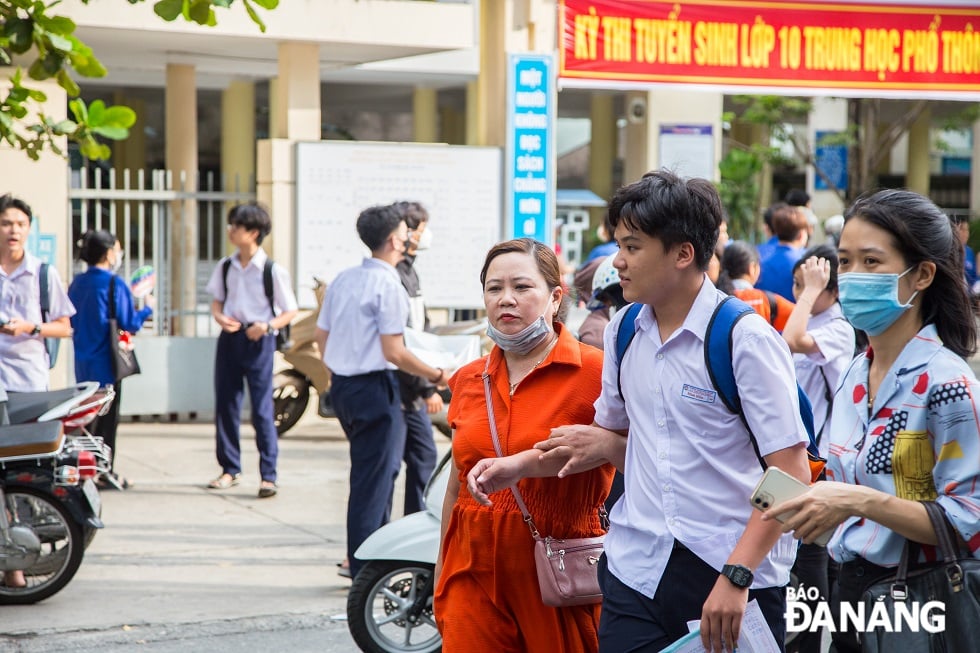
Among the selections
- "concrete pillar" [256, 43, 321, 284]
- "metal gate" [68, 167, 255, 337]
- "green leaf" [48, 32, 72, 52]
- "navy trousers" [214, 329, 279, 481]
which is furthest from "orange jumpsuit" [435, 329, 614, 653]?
"concrete pillar" [256, 43, 321, 284]

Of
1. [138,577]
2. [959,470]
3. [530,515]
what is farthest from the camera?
[138,577]

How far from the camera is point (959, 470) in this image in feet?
9.52

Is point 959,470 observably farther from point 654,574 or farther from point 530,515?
point 530,515

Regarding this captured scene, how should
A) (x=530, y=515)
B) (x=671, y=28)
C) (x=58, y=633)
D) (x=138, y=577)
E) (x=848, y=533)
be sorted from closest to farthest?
(x=848, y=533) < (x=530, y=515) < (x=58, y=633) < (x=138, y=577) < (x=671, y=28)

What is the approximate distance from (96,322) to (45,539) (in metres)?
Answer: 2.65

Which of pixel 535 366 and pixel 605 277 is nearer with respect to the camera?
pixel 535 366

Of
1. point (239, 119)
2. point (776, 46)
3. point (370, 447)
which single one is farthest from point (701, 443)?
point (239, 119)

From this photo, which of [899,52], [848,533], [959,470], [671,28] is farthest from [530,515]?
[899,52]

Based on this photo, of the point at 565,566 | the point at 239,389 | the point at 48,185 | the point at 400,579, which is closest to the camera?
the point at 565,566

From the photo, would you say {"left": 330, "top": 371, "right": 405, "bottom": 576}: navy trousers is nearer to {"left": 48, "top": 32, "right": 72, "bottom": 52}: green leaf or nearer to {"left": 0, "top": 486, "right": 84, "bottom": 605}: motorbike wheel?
{"left": 0, "top": 486, "right": 84, "bottom": 605}: motorbike wheel

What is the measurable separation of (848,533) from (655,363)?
58 cm

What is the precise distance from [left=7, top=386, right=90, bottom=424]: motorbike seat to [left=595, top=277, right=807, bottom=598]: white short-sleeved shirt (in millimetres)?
4268

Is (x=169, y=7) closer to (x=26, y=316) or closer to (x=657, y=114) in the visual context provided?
(x=26, y=316)

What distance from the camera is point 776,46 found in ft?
40.6
